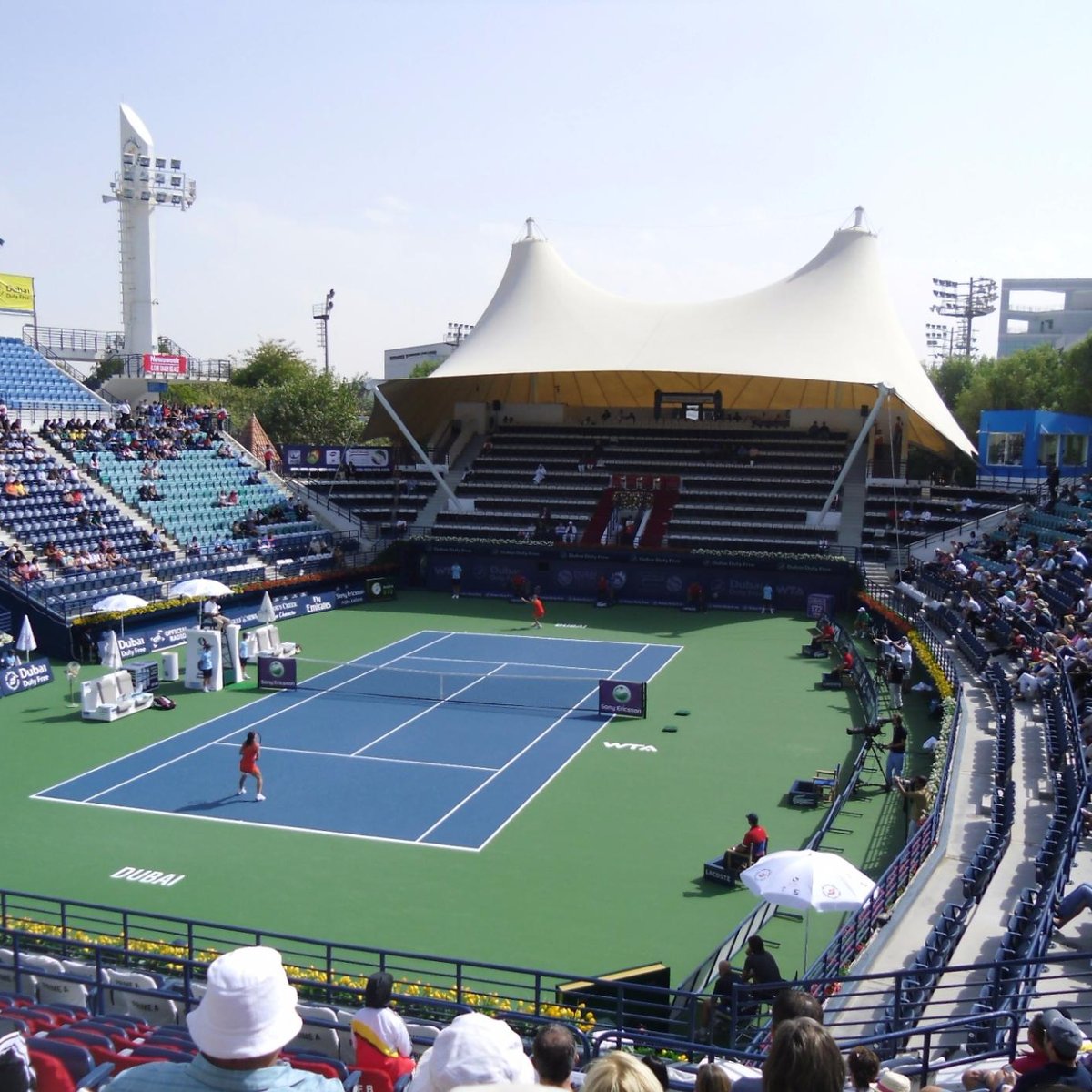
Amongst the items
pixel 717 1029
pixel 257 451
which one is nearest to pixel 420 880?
pixel 717 1029

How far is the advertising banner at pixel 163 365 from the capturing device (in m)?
64.7

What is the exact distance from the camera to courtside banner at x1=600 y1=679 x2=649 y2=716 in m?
26.1

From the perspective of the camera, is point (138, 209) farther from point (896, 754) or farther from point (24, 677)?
point (896, 754)

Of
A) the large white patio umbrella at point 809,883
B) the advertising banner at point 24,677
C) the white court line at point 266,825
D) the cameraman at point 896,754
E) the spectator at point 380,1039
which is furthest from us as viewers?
the advertising banner at point 24,677

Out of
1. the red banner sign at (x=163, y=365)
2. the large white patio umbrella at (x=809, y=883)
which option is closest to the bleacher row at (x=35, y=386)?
the red banner sign at (x=163, y=365)

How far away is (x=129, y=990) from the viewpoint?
10.2m

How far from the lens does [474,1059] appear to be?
419cm

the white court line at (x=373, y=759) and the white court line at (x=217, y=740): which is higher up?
the white court line at (x=373, y=759)

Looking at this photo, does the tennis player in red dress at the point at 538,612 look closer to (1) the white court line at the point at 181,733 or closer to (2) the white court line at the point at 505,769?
(1) the white court line at the point at 181,733

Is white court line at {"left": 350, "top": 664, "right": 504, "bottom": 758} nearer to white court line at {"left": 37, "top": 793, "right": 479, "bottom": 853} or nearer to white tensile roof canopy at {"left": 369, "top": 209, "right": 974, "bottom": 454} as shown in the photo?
white court line at {"left": 37, "top": 793, "right": 479, "bottom": 853}

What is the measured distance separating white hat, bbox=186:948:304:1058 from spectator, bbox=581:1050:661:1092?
3.58 feet

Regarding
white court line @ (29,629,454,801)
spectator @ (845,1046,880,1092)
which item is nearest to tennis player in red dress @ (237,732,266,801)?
white court line @ (29,629,454,801)

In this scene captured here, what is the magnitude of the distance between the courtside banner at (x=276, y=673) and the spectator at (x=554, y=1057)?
24738 mm

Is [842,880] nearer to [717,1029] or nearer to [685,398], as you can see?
[717,1029]
